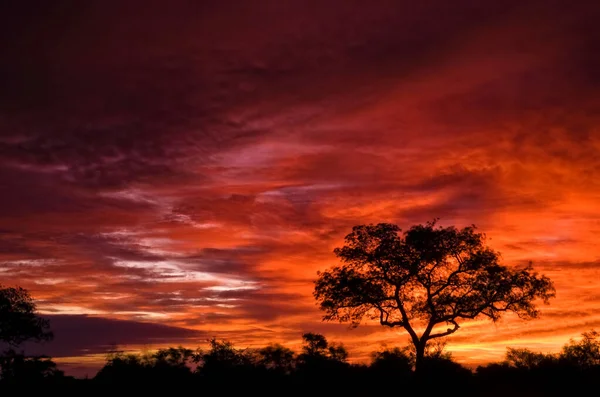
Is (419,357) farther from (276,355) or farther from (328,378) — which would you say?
(276,355)

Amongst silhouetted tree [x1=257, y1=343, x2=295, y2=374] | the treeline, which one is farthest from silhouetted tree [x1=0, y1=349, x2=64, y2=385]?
silhouetted tree [x1=257, y1=343, x2=295, y2=374]

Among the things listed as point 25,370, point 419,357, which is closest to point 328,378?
point 419,357

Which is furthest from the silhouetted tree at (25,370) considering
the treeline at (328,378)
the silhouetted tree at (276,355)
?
the silhouetted tree at (276,355)

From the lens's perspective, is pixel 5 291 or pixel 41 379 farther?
pixel 5 291

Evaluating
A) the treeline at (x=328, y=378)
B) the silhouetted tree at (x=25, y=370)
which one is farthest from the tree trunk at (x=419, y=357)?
the silhouetted tree at (x=25, y=370)

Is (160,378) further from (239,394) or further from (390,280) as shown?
(390,280)

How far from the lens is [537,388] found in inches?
2240

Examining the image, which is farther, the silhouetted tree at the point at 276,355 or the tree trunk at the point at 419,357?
the silhouetted tree at the point at 276,355

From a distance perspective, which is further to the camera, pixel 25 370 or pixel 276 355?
pixel 276 355

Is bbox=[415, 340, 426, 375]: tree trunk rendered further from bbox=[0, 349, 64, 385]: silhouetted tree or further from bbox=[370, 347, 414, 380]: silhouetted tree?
bbox=[0, 349, 64, 385]: silhouetted tree

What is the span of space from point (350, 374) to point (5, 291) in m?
42.6

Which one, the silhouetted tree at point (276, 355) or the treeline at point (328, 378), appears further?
the silhouetted tree at point (276, 355)

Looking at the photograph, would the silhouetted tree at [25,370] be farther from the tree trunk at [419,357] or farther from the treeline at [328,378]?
the tree trunk at [419,357]

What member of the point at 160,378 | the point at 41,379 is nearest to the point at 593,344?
the point at 160,378
